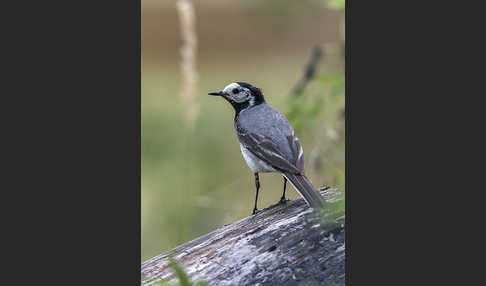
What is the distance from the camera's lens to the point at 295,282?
5688 mm

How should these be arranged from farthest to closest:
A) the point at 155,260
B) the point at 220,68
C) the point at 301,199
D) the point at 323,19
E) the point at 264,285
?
the point at 323,19, the point at 220,68, the point at 301,199, the point at 155,260, the point at 264,285

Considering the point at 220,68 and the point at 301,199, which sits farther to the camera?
the point at 220,68

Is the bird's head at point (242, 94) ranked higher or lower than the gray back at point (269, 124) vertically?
higher

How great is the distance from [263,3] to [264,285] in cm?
293

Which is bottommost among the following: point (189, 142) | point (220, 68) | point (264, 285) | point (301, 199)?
point (264, 285)

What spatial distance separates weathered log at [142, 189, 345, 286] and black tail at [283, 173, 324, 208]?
0.30 feet

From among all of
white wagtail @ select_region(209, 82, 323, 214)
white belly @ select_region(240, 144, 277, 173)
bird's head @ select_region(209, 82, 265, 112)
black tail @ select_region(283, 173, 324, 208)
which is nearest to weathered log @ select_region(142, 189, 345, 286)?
black tail @ select_region(283, 173, 324, 208)

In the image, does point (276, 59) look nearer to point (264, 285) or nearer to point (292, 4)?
point (292, 4)

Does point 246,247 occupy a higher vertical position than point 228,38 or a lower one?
lower

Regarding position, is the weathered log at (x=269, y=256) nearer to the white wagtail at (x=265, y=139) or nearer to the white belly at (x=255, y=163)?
the white wagtail at (x=265, y=139)

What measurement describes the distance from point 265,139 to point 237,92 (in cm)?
60

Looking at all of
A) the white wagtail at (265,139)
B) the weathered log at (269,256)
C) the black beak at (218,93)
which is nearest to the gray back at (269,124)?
the white wagtail at (265,139)

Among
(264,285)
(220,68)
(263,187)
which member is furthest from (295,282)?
(220,68)

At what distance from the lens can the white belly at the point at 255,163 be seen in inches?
266
